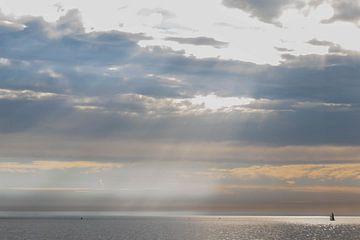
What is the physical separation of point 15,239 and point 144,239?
4242 cm

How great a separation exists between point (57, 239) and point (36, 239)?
862cm

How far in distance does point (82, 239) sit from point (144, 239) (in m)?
20.8

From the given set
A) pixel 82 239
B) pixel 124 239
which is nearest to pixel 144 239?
pixel 124 239

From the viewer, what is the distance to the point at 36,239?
192m

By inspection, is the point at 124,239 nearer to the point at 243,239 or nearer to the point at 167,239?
the point at 167,239

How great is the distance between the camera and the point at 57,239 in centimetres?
19838

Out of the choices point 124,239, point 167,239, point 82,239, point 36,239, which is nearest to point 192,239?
point 167,239

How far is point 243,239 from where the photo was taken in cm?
19975

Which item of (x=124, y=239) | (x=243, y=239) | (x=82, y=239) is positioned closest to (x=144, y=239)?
(x=124, y=239)

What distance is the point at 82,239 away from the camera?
196 meters

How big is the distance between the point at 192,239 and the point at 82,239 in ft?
121

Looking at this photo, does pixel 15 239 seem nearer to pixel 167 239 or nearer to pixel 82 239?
pixel 82 239

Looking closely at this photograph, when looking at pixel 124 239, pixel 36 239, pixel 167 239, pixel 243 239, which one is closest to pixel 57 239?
pixel 36 239

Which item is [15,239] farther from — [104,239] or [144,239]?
[144,239]
